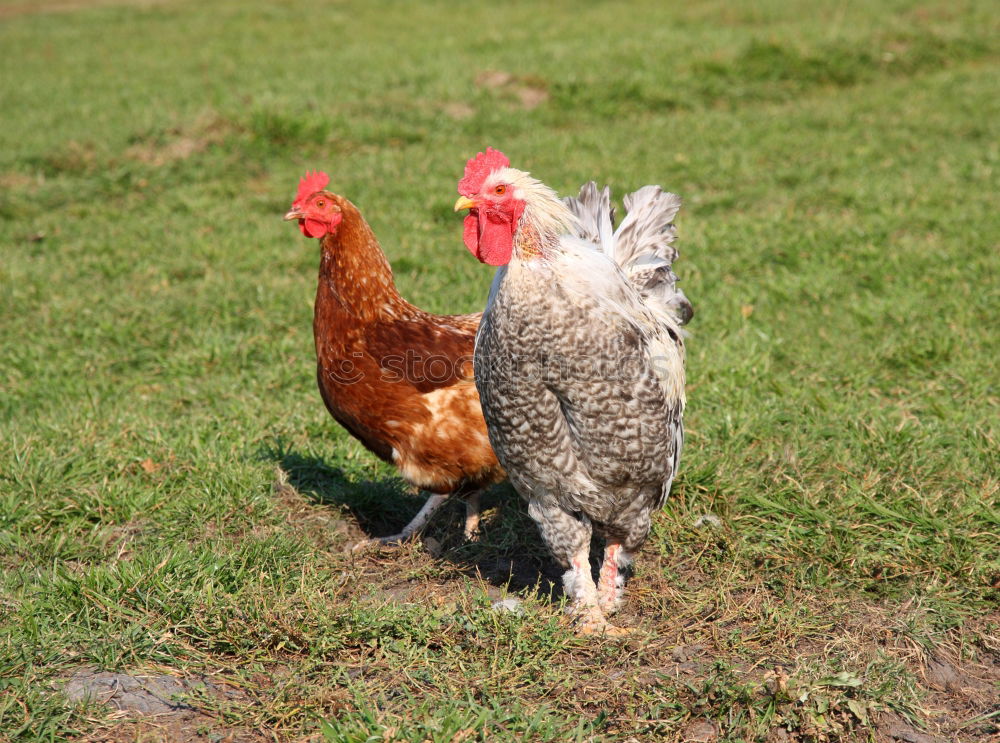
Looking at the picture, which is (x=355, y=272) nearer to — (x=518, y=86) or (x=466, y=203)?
(x=466, y=203)

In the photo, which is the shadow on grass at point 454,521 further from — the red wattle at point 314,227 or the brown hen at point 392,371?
the red wattle at point 314,227

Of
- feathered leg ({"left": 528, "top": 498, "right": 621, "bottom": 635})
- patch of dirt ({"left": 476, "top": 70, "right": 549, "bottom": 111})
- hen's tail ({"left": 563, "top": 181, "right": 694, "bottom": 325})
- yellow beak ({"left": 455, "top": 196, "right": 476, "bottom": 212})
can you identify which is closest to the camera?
yellow beak ({"left": 455, "top": 196, "right": 476, "bottom": 212})

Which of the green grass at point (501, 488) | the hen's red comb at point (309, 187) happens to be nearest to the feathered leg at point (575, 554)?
the green grass at point (501, 488)

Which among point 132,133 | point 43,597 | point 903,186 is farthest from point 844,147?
point 43,597

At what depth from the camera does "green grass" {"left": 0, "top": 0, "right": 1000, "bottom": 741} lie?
9.70 ft

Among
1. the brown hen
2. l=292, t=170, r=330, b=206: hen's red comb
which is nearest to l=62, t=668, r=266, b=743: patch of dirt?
the brown hen

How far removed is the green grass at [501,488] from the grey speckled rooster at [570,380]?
1.15ft

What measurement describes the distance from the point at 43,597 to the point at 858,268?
5630 mm

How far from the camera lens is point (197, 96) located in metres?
11.6

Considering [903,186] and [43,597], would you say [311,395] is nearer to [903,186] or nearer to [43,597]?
[43,597]

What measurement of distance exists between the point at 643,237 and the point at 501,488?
1369mm

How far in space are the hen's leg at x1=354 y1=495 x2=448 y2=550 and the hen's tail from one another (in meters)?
1.36

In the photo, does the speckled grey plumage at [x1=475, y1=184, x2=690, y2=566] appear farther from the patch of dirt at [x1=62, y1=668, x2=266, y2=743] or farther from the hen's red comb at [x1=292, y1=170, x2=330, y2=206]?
the hen's red comb at [x1=292, y1=170, x2=330, y2=206]

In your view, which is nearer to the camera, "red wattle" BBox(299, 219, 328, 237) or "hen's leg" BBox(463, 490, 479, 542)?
"hen's leg" BBox(463, 490, 479, 542)
